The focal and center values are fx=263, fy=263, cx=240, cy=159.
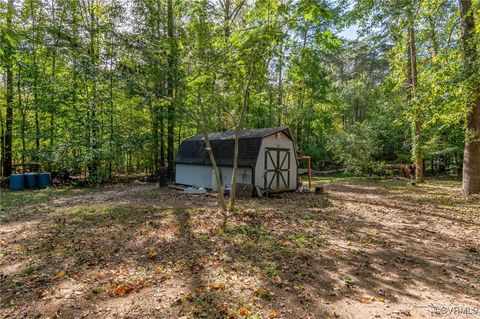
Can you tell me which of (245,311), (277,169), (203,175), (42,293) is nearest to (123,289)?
(42,293)

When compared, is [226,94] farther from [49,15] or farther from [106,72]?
[49,15]

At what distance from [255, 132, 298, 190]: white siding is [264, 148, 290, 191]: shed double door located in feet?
0.62

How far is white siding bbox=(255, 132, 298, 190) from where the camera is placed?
11.3 meters

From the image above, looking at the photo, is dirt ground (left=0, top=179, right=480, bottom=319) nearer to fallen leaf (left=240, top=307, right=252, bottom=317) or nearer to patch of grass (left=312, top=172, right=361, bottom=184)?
fallen leaf (left=240, top=307, right=252, bottom=317)

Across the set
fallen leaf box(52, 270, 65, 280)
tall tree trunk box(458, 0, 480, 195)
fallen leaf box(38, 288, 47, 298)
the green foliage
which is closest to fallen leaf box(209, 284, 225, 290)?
fallen leaf box(38, 288, 47, 298)

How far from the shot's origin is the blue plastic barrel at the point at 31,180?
41.8ft

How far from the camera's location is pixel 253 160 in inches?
440

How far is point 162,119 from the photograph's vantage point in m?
16.0

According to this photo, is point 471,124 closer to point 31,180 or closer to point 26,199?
point 26,199

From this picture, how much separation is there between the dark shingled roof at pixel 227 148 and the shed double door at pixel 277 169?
27.7 inches

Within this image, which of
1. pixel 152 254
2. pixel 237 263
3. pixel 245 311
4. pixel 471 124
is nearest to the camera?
pixel 245 311

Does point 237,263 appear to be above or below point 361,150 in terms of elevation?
below

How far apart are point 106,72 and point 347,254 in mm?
7736

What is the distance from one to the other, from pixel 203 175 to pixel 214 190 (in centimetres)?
124
